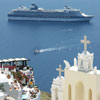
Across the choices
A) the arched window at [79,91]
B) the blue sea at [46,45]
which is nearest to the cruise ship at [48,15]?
the blue sea at [46,45]

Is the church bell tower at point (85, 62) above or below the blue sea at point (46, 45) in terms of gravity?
above

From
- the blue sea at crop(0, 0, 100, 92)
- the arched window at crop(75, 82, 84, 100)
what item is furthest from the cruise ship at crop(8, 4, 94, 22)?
the arched window at crop(75, 82, 84, 100)

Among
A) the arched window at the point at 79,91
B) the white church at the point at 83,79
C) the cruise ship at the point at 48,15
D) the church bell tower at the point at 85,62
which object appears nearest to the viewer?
the white church at the point at 83,79

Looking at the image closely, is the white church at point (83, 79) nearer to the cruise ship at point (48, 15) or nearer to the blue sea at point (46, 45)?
the blue sea at point (46, 45)

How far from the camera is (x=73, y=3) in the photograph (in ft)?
354

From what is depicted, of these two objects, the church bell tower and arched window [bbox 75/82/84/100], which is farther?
arched window [bbox 75/82/84/100]

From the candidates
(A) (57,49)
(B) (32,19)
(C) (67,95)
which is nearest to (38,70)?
(A) (57,49)

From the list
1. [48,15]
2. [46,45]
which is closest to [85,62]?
[46,45]

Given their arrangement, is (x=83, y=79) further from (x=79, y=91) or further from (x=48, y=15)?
(x=48, y=15)

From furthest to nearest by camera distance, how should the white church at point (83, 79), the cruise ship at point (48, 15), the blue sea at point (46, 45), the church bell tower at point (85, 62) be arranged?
1. the cruise ship at point (48, 15)
2. the blue sea at point (46, 45)
3. the church bell tower at point (85, 62)
4. the white church at point (83, 79)

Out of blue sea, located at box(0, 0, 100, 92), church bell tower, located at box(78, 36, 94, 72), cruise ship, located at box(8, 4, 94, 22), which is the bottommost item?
blue sea, located at box(0, 0, 100, 92)

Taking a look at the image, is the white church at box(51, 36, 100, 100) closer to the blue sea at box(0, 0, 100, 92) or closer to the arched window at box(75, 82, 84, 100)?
the arched window at box(75, 82, 84, 100)

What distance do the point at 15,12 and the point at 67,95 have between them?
79.3 meters

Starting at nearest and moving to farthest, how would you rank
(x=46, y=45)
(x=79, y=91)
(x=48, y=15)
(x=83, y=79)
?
1. (x=83, y=79)
2. (x=79, y=91)
3. (x=46, y=45)
4. (x=48, y=15)
